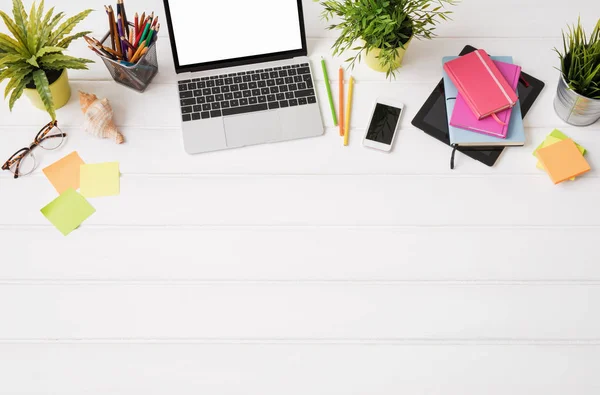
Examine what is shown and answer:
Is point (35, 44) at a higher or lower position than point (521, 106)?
higher

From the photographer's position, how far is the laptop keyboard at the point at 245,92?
1267mm

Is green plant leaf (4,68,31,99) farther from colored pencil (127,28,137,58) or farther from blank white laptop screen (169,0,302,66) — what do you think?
blank white laptop screen (169,0,302,66)

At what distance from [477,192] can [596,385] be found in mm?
447

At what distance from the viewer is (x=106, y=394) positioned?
1.05 metres

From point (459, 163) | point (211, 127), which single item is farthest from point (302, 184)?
point (459, 163)

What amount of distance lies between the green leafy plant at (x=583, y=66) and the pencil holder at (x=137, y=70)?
92cm

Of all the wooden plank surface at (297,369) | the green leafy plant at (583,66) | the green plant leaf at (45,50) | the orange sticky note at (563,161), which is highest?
the green plant leaf at (45,50)

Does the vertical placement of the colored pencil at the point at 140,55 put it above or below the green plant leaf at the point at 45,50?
below

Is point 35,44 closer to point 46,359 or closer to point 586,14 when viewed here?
point 46,359

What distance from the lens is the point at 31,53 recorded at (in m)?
1.16

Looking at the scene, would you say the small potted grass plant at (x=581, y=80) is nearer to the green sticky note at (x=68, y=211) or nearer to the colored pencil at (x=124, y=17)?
the colored pencil at (x=124, y=17)

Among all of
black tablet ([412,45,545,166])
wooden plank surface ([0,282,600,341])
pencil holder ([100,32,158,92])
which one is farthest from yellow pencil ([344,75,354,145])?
pencil holder ([100,32,158,92])

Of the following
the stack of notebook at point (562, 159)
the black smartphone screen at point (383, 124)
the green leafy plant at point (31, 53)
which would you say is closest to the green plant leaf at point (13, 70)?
the green leafy plant at point (31, 53)

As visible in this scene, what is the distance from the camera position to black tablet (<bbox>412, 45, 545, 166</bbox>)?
48.6 inches
